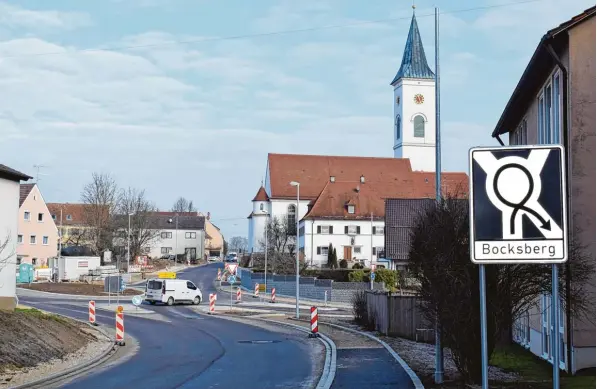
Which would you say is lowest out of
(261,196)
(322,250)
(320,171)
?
(322,250)

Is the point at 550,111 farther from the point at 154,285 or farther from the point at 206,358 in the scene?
the point at 154,285

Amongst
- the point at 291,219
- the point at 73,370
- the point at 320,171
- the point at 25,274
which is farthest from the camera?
the point at 320,171

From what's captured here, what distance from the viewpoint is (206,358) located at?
23.7 meters

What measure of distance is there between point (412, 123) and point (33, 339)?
105m

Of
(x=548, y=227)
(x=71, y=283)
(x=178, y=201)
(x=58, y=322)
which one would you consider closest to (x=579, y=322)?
(x=548, y=227)

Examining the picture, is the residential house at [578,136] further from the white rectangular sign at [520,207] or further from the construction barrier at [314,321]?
the construction barrier at [314,321]

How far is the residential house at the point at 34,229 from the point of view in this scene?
8819 cm

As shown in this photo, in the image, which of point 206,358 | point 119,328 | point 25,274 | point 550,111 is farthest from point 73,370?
point 25,274

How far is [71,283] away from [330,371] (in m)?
54.6

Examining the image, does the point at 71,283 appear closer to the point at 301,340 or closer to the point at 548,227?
the point at 301,340

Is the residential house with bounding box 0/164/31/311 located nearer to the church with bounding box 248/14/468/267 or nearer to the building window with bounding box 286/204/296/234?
the church with bounding box 248/14/468/267

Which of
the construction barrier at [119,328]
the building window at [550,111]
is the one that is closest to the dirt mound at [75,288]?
the construction barrier at [119,328]

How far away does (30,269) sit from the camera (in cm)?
6969

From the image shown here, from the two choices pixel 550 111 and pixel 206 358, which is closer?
pixel 550 111
